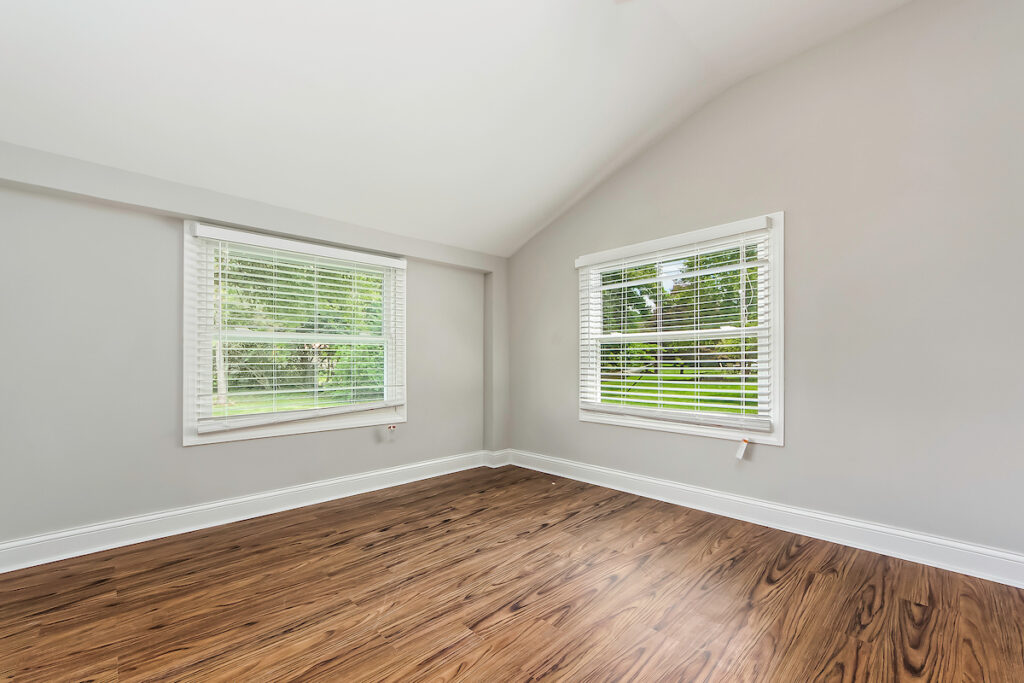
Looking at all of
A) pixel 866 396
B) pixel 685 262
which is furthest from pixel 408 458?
pixel 866 396

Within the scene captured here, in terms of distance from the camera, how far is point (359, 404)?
3.63 m

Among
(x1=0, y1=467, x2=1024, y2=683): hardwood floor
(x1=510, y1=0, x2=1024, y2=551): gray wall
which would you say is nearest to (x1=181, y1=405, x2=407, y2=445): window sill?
(x1=0, y1=467, x2=1024, y2=683): hardwood floor

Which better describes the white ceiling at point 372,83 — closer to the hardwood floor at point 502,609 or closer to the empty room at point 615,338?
the empty room at point 615,338

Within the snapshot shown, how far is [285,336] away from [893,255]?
12.5 feet

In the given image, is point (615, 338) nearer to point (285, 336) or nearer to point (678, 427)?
point (678, 427)

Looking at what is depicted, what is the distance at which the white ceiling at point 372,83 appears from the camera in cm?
200

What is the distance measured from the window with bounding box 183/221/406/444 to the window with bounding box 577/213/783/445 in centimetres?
172

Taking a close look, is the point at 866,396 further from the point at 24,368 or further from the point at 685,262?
the point at 24,368

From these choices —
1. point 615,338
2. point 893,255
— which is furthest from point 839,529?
point 615,338

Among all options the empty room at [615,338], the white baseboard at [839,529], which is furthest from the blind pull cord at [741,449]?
the white baseboard at [839,529]

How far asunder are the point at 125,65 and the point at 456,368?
9.80 ft

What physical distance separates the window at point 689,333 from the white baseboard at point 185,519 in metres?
1.87

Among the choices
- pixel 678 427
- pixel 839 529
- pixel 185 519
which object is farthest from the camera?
pixel 678 427

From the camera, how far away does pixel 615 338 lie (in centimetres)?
374
